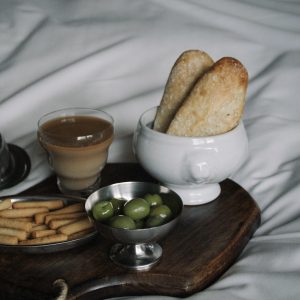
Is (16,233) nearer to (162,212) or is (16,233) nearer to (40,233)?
(40,233)

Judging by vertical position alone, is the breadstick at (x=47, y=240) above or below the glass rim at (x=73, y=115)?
below

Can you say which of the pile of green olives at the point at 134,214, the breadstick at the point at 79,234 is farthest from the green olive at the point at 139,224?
the breadstick at the point at 79,234

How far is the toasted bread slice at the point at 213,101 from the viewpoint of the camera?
951 mm

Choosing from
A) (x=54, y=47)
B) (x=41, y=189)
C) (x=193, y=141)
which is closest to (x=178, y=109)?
(x=193, y=141)

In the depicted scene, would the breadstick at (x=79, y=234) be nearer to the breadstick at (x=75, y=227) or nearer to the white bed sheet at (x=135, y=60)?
the breadstick at (x=75, y=227)

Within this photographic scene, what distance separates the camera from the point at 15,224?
927 millimetres

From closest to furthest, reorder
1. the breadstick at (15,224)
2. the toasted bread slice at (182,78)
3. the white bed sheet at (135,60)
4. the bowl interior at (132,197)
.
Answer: the bowl interior at (132,197)
the breadstick at (15,224)
the toasted bread slice at (182,78)
the white bed sheet at (135,60)

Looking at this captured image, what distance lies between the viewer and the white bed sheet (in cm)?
127

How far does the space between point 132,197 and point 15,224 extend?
19 centimetres

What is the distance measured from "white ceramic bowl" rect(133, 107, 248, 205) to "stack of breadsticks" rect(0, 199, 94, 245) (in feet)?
0.47

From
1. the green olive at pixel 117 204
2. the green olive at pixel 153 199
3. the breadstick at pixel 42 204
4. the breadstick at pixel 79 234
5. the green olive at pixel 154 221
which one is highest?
the green olive at pixel 154 221

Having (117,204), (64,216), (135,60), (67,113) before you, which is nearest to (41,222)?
(64,216)

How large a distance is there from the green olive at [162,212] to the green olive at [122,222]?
35mm

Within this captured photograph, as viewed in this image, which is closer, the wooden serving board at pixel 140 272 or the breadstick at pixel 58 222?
the wooden serving board at pixel 140 272
